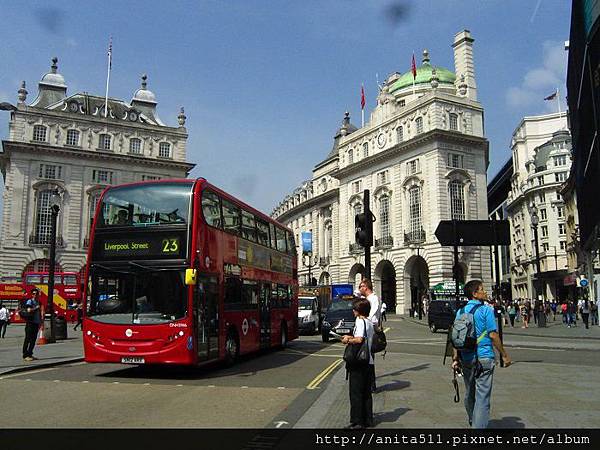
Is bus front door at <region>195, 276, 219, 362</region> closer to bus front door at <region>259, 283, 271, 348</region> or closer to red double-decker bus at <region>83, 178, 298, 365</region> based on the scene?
red double-decker bus at <region>83, 178, 298, 365</region>

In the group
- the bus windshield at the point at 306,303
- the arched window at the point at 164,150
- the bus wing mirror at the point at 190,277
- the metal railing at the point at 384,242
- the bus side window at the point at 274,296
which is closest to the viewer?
the bus wing mirror at the point at 190,277

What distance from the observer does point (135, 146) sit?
62469mm

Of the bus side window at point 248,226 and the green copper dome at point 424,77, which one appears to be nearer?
the bus side window at point 248,226

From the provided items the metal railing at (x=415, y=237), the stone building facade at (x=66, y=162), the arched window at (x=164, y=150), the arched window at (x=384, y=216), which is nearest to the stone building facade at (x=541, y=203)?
the metal railing at (x=415, y=237)

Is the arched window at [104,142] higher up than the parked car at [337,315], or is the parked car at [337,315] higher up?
the arched window at [104,142]

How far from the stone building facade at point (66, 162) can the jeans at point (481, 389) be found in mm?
56595

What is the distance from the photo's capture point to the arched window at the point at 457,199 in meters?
54.8

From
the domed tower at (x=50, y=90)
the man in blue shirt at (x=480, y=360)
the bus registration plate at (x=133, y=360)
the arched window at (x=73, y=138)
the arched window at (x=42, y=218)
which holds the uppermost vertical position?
the domed tower at (x=50, y=90)

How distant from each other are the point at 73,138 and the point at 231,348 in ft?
170

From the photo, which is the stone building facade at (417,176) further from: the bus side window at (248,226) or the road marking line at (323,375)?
the road marking line at (323,375)

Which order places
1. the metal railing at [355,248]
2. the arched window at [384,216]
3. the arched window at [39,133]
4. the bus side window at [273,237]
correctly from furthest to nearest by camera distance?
1. the metal railing at [355,248]
2. the arched window at [384,216]
3. the arched window at [39,133]
4. the bus side window at [273,237]

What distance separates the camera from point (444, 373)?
12.2 meters

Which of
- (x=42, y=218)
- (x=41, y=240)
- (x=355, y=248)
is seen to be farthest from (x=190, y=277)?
(x=355, y=248)
